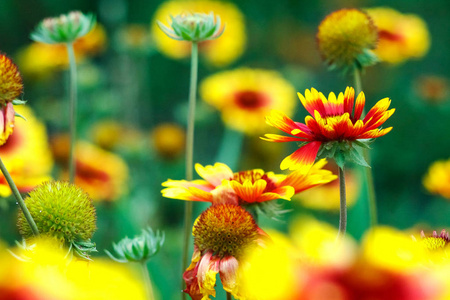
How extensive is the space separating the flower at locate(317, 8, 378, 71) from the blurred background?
3cm

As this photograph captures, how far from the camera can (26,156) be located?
80 centimetres

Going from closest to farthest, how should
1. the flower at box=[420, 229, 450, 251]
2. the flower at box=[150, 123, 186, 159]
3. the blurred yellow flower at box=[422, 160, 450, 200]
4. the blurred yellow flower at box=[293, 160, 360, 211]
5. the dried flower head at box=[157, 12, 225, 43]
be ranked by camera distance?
the flower at box=[420, 229, 450, 251] → the dried flower head at box=[157, 12, 225, 43] → the blurred yellow flower at box=[422, 160, 450, 200] → the blurred yellow flower at box=[293, 160, 360, 211] → the flower at box=[150, 123, 186, 159]

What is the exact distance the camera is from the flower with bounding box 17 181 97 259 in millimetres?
457

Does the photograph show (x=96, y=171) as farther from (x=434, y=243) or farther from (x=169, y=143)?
(x=434, y=243)

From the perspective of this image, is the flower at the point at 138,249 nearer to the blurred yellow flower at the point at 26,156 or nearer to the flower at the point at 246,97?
the blurred yellow flower at the point at 26,156

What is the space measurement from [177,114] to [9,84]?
5.53 ft

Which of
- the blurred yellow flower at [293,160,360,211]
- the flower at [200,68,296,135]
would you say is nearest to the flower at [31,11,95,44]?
the flower at [200,68,296,135]

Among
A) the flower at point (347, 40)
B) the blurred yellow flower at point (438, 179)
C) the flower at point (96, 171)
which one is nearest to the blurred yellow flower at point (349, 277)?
the flower at point (347, 40)

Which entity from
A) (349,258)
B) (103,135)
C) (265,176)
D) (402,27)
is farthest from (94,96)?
(349,258)

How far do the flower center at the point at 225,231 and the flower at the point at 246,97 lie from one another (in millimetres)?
871

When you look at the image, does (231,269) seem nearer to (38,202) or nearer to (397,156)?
(38,202)

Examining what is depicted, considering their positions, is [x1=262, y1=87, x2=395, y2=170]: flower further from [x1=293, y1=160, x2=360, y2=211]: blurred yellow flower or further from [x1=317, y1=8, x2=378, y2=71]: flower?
[x1=293, y1=160, x2=360, y2=211]: blurred yellow flower

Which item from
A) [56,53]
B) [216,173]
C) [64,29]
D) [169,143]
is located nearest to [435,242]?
[216,173]

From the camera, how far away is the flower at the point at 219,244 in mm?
446
